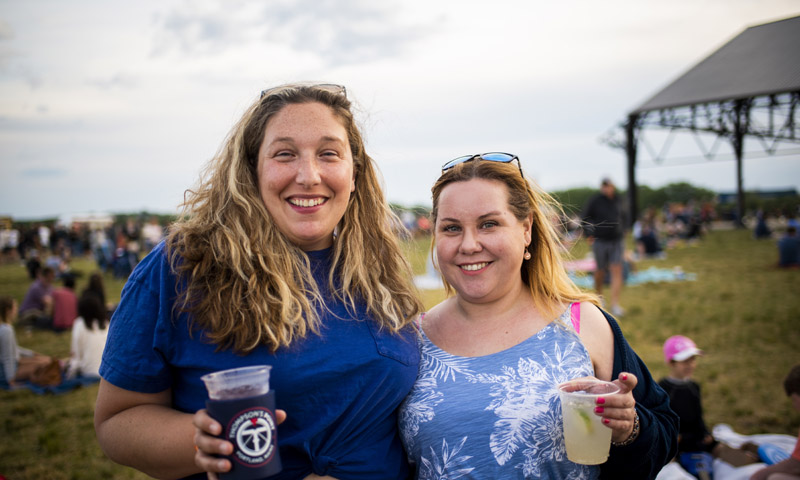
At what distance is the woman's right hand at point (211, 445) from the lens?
1.45m

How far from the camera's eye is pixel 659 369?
6512 millimetres

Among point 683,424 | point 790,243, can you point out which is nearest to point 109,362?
point 683,424

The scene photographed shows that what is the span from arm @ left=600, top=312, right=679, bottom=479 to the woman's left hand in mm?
208

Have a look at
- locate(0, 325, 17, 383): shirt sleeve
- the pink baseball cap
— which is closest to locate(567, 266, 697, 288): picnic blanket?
the pink baseball cap

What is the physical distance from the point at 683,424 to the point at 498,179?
312cm

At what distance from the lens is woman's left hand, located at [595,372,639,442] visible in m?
1.92

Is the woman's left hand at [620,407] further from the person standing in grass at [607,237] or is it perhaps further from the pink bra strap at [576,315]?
the person standing in grass at [607,237]

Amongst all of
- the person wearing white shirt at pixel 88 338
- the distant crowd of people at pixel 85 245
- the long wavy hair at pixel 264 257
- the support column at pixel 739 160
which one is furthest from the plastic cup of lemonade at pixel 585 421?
the support column at pixel 739 160

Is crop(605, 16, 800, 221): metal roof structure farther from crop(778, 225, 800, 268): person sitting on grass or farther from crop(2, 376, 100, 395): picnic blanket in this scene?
crop(2, 376, 100, 395): picnic blanket

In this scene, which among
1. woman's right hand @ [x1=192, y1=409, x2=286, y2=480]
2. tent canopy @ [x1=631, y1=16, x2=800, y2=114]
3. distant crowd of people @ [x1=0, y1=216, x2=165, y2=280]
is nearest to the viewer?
woman's right hand @ [x1=192, y1=409, x2=286, y2=480]

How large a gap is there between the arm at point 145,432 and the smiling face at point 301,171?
2.66 ft

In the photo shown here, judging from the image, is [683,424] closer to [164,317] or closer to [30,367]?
[164,317]

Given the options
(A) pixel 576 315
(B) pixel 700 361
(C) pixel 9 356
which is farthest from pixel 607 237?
(C) pixel 9 356

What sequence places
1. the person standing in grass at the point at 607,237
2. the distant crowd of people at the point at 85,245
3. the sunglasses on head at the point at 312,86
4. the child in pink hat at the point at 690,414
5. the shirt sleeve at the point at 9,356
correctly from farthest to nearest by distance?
the distant crowd of people at the point at 85,245 < the person standing in grass at the point at 607,237 < the shirt sleeve at the point at 9,356 < the child in pink hat at the point at 690,414 < the sunglasses on head at the point at 312,86
